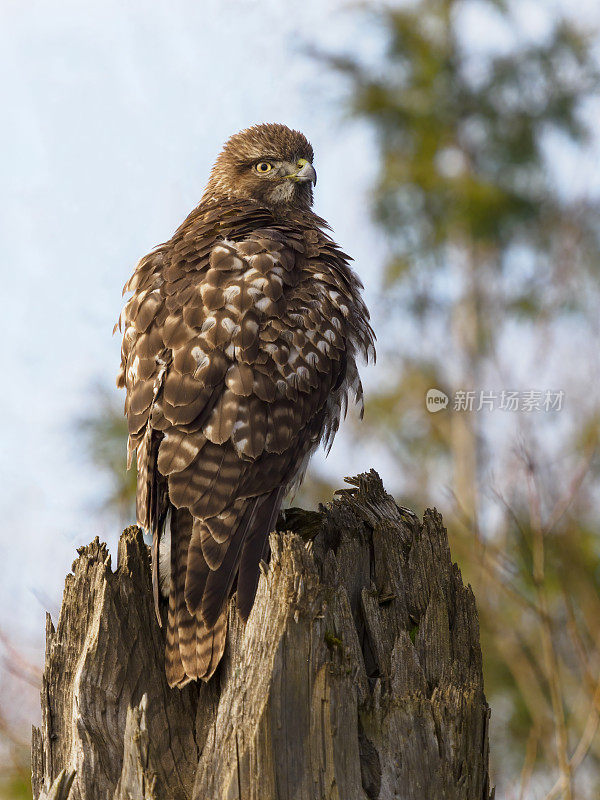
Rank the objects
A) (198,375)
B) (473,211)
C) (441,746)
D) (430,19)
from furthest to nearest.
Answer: (430,19)
(473,211)
(198,375)
(441,746)

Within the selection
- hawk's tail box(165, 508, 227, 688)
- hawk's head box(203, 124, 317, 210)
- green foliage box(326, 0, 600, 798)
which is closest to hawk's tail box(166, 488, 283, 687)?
hawk's tail box(165, 508, 227, 688)

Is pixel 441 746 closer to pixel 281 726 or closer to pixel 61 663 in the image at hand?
pixel 281 726

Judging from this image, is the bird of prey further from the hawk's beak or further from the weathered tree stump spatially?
the hawk's beak

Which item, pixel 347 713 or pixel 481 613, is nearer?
pixel 347 713

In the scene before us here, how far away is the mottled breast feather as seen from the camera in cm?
352

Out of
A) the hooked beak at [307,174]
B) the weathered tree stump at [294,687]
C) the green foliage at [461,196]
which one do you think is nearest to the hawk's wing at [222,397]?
the weathered tree stump at [294,687]

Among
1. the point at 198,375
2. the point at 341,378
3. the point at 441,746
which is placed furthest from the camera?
the point at 341,378

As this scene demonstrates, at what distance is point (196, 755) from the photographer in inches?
127

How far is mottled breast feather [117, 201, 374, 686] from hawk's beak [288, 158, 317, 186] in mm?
Answer: 963

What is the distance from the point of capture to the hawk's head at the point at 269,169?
18.2ft

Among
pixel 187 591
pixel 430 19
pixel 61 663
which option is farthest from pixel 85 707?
pixel 430 19

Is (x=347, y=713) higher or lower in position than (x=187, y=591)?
lower

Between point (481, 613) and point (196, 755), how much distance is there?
19.0 feet

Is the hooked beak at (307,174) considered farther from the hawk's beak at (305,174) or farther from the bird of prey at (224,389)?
the bird of prey at (224,389)
